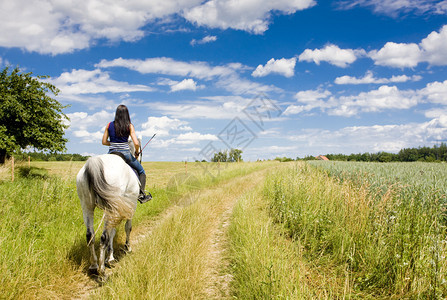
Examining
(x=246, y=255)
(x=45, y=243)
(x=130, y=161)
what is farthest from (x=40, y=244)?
(x=246, y=255)

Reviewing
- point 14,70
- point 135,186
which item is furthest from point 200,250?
point 14,70

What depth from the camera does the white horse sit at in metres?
4.05

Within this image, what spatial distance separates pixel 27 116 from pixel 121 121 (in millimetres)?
17213

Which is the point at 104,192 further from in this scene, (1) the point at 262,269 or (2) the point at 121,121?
(1) the point at 262,269

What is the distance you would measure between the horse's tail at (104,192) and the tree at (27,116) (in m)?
16.9

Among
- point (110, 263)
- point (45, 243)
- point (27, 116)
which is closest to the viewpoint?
point (110, 263)

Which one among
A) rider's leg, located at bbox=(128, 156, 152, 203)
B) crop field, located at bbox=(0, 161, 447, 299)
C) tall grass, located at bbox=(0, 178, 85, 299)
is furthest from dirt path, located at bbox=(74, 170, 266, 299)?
rider's leg, located at bbox=(128, 156, 152, 203)

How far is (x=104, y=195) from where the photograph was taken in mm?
4062

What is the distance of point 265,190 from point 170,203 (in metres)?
3.74

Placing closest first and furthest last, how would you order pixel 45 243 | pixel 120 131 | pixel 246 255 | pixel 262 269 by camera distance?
pixel 262 269 → pixel 246 255 → pixel 45 243 → pixel 120 131

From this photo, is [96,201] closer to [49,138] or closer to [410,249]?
[410,249]

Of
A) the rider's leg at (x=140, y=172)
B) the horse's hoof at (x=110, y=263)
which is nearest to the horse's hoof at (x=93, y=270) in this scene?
the horse's hoof at (x=110, y=263)

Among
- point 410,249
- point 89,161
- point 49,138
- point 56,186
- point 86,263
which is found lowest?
point 86,263

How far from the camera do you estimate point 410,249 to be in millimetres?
3643
